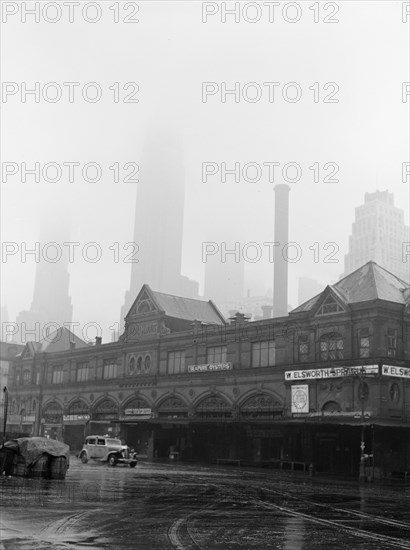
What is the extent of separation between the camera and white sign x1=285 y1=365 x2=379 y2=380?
47.8m

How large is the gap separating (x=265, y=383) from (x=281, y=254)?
329ft

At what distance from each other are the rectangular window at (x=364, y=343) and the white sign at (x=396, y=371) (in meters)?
1.73

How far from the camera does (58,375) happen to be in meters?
82.2

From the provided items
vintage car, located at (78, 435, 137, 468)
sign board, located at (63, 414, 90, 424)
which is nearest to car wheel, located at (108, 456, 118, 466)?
vintage car, located at (78, 435, 137, 468)

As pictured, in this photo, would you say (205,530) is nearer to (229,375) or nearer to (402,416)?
(402,416)

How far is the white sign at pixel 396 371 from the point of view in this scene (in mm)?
47562

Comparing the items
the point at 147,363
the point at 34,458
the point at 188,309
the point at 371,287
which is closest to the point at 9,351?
the point at 188,309

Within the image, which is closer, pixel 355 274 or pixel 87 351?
pixel 355 274

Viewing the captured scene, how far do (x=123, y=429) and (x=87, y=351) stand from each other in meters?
12.6

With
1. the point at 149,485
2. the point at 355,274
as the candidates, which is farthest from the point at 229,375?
the point at 149,485

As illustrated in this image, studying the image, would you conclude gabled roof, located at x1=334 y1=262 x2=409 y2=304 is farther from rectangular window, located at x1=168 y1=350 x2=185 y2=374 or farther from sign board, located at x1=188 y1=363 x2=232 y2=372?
rectangular window, located at x1=168 y1=350 x2=185 y2=374

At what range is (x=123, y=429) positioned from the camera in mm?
67812

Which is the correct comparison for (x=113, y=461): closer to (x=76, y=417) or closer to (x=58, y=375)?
(x=76, y=417)

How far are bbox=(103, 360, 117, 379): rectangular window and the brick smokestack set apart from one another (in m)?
70.3
